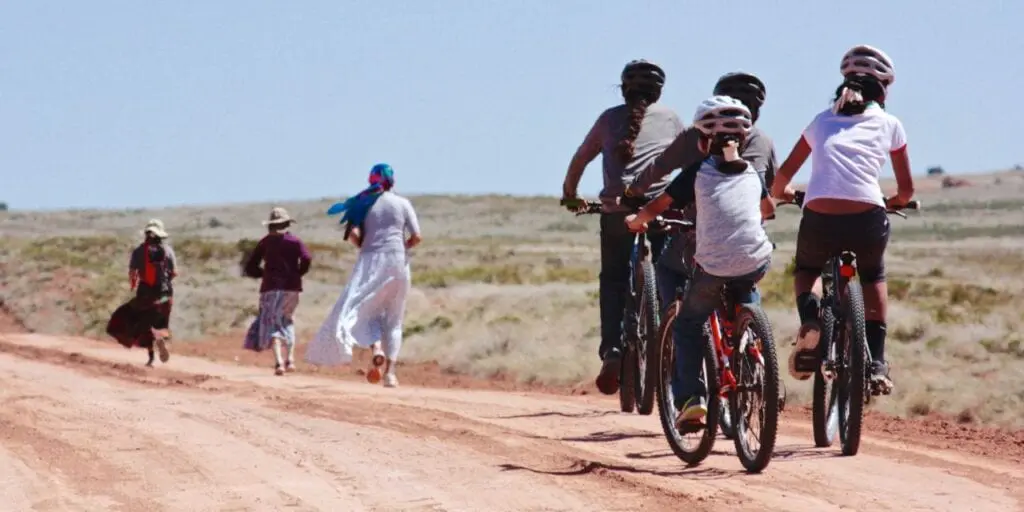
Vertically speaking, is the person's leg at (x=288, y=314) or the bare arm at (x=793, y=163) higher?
the bare arm at (x=793, y=163)

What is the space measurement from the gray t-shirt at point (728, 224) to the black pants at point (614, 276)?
284cm

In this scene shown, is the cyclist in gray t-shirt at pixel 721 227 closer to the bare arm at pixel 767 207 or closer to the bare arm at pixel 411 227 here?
the bare arm at pixel 767 207

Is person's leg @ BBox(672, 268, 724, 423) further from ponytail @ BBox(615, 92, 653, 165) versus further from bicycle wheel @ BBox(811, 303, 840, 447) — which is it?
ponytail @ BBox(615, 92, 653, 165)

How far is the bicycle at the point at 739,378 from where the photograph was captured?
8117 millimetres

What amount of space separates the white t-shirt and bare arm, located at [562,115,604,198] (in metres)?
2.36

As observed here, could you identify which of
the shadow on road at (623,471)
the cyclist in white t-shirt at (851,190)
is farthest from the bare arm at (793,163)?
the shadow on road at (623,471)

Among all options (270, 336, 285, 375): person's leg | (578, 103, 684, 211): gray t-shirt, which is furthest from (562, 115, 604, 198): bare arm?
(270, 336, 285, 375): person's leg

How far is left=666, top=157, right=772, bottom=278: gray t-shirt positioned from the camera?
27.8 ft

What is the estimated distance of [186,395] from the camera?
46.2ft

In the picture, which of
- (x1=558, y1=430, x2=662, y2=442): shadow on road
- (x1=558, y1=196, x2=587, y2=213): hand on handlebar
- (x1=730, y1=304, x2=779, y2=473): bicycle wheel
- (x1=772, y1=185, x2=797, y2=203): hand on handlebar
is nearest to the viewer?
(x1=730, y1=304, x2=779, y2=473): bicycle wheel

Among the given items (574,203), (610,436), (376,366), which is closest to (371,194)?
(376,366)

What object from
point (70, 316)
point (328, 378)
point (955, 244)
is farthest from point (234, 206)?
point (328, 378)

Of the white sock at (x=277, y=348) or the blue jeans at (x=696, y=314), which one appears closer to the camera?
the blue jeans at (x=696, y=314)

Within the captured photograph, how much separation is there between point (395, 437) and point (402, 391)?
16.0 ft
